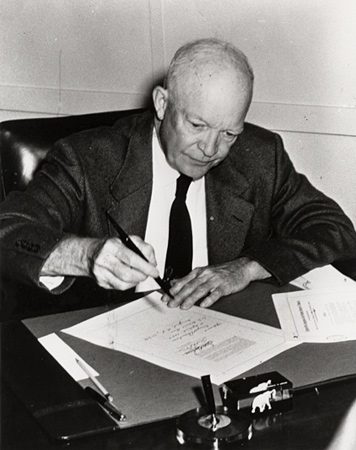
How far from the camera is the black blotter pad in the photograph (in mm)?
1237

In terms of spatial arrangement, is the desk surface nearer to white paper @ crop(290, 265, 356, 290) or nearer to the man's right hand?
the man's right hand

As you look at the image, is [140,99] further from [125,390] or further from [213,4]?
[125,390]

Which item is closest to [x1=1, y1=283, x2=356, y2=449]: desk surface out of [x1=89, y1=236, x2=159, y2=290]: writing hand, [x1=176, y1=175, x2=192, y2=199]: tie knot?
[x1=89, y1=236, x2=159, y2=290]: writing hand

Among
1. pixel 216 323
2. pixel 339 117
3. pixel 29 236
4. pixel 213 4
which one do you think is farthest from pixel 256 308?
pixel 213 4

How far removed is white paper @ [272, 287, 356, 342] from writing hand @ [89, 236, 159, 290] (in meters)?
0.36

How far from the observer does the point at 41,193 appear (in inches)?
85.6

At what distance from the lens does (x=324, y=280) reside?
2021 mm

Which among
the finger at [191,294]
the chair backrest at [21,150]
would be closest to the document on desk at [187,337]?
the finger at [191,294]

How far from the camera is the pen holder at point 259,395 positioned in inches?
50.3

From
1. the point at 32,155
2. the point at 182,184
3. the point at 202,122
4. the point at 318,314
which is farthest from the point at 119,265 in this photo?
the point at 32,155

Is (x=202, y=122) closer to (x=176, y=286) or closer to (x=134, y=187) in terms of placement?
(x=134, y=187)

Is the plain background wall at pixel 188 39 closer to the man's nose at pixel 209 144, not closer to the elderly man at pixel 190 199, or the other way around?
the elderly man at pixel 190 199

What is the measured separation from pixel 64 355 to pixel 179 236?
904mm

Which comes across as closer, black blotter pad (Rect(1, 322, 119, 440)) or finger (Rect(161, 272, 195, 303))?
black blotter pad (Rect(1, 322, 119, 440))
